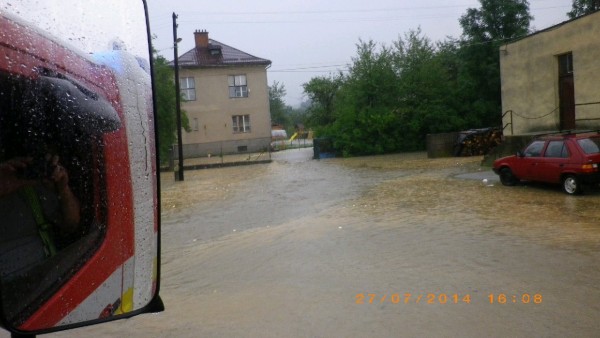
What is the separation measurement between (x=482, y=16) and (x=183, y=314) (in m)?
38.4

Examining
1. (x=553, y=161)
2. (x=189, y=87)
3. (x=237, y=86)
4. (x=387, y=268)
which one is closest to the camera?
(x=387, y=268)

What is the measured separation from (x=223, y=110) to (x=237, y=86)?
2.49 metres

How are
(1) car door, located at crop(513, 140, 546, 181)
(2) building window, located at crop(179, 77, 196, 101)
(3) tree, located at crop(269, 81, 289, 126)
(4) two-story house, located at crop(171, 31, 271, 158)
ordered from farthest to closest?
(3) tree, located at crop(269, 81, 289, 126) < (4) two-story house, located at crop(171, 31, 271, 158) < (2) building window, located at crop(179, 77, 196, 101) < (1) car door, located at crop(513, 140, 546, 181)

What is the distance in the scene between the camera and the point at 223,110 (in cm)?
4866

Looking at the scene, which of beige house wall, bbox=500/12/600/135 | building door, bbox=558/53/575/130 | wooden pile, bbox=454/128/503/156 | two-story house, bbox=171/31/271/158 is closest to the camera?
beige house wall, bbox=500/12/600/135

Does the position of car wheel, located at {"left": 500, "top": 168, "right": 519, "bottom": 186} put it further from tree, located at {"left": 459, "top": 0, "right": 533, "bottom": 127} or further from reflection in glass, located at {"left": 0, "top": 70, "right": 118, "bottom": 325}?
tree, located at {"left": 459, "top": 0, "right": 533, "bottom": 127}

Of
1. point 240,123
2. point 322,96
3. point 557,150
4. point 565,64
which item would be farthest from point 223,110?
point 557,150

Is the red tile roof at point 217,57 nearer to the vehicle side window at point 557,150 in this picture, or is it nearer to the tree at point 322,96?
the tree at point 322,96

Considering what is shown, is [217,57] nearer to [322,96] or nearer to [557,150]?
[322,96]

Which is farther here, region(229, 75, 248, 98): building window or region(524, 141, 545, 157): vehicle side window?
region(229, 75, 248, 98): building window

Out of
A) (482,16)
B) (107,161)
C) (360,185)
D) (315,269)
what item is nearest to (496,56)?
(482,16)

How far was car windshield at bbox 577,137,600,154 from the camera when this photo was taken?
1344cm

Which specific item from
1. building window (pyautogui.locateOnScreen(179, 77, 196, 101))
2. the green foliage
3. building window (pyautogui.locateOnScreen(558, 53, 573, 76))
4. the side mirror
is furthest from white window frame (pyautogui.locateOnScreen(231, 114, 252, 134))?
the side mirror

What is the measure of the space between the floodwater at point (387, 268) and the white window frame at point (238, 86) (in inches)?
1344
